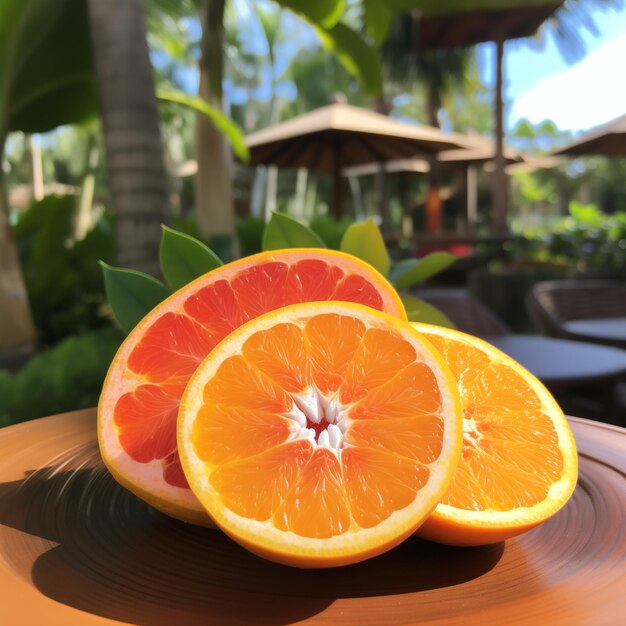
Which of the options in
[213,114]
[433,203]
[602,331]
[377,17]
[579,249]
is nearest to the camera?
[602,331]

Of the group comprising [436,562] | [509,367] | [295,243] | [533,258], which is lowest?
[533,258]

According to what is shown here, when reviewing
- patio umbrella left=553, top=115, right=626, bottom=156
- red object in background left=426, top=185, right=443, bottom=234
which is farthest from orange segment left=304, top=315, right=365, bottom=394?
red object in background left=426, top=185, right=443, bottom=234

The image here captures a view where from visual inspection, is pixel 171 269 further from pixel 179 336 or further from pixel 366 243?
pixel 366 243

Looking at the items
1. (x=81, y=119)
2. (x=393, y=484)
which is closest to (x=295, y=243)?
(x=393, y=484)

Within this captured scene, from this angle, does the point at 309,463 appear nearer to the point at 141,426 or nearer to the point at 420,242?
the point at 141,426

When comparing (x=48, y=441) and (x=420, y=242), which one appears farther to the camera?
(x=420, y=242)

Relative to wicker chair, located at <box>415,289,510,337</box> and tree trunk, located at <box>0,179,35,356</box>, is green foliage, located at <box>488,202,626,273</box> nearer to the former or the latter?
wicker chair, located at <box>415,289,510,337</box>

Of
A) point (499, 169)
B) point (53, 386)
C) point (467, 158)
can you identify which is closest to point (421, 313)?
point (53, 386)
